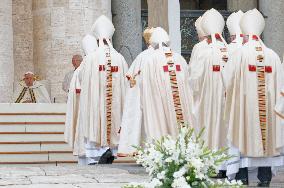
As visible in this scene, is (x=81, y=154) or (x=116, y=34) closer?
(x=81, y=154)

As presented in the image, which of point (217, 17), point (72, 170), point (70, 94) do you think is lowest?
point (72, 170)

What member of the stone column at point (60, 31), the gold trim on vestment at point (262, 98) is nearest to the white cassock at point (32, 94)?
the stone column at point (60, 31)

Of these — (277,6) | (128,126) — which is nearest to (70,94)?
(128,126)

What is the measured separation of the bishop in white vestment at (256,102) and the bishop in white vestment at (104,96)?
3.57 m

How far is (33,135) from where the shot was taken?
16.4 m

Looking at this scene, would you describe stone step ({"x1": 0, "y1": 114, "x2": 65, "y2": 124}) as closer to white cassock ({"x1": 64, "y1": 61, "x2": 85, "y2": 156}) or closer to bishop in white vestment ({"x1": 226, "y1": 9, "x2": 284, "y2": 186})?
white cassock ({"x1": 64, "y1": 61, "x2": 85, "y2": 156})

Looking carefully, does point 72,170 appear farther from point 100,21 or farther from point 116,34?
point 116,34

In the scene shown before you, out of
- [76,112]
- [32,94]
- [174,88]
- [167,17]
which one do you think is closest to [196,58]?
[174,88]

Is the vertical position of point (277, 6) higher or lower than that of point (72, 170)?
higher

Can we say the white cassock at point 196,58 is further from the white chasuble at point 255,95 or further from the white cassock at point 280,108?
the white cassock at point 280,108

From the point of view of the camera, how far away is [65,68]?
1783 centimetres

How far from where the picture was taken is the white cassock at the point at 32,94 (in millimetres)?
17422

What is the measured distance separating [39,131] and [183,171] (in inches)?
409

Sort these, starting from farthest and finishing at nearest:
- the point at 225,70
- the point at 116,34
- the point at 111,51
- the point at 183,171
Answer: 1. the point at 116,34
2. the point at 111,51
3. the point at 225,70
4. the point at 183,171
